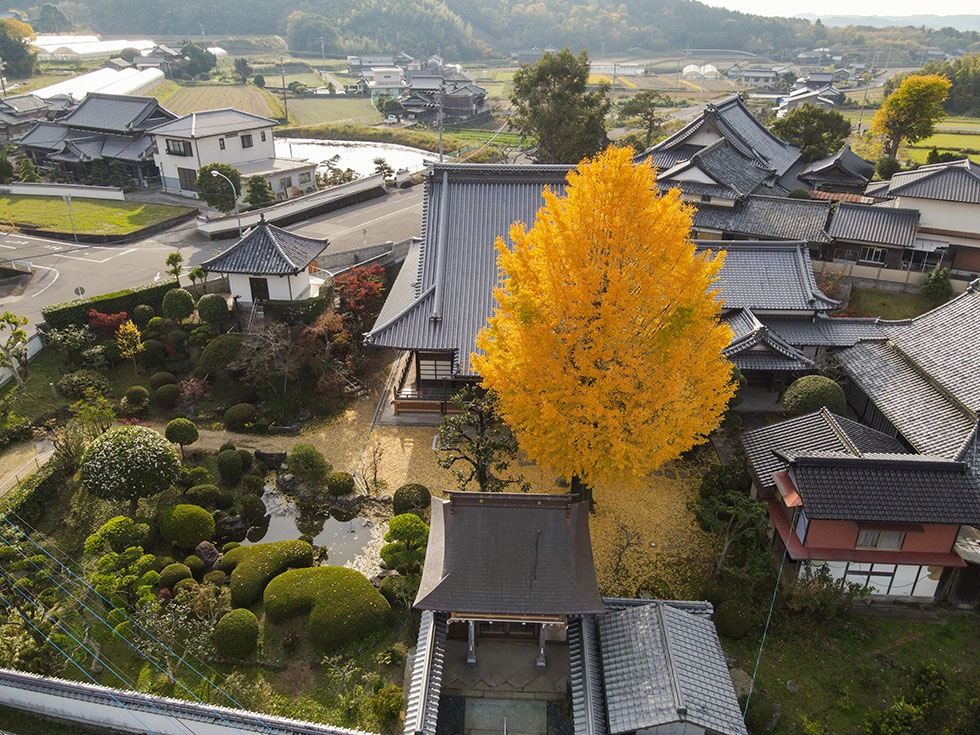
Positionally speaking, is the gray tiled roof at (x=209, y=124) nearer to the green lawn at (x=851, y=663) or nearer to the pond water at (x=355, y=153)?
the pond water at (x=355, y=153)

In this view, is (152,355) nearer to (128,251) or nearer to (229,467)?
(229,467)

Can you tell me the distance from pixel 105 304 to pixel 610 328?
76.8ft

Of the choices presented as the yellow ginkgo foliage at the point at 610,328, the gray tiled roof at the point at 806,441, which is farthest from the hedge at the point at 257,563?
the gray tiled roof at the point at 806,441

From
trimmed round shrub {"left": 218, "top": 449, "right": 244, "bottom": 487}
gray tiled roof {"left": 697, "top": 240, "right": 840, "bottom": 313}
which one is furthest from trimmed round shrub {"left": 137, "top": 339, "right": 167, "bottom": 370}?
gray tiled roof {"left": 697, "top": 240, "right": 840, "bottom": 313}

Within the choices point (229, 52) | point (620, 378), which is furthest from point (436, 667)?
point (229, 52)

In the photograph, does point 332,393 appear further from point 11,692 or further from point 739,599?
point 739,599

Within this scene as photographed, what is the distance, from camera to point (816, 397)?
2259 centimetres

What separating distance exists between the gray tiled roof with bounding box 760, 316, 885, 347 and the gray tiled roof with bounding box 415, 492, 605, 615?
15528 mm

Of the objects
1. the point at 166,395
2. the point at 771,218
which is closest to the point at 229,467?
the point at 166,395

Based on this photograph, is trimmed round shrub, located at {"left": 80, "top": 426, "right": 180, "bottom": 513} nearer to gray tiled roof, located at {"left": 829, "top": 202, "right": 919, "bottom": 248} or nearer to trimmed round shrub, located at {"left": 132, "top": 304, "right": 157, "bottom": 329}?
trimmed round shrub, located at {"left": 132, "top": 304, "right": 157, "bottom": 329}

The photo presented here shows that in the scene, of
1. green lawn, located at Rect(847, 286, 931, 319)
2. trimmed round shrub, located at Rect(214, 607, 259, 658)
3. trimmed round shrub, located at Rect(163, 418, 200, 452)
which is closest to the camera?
trimmed round shrub, located at Rect(214, 607, 259, 658)

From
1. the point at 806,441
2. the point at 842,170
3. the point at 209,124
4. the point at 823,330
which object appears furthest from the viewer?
the point at 209,124

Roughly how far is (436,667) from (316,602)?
4269 mm

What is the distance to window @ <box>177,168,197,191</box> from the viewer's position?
49.1 metres
